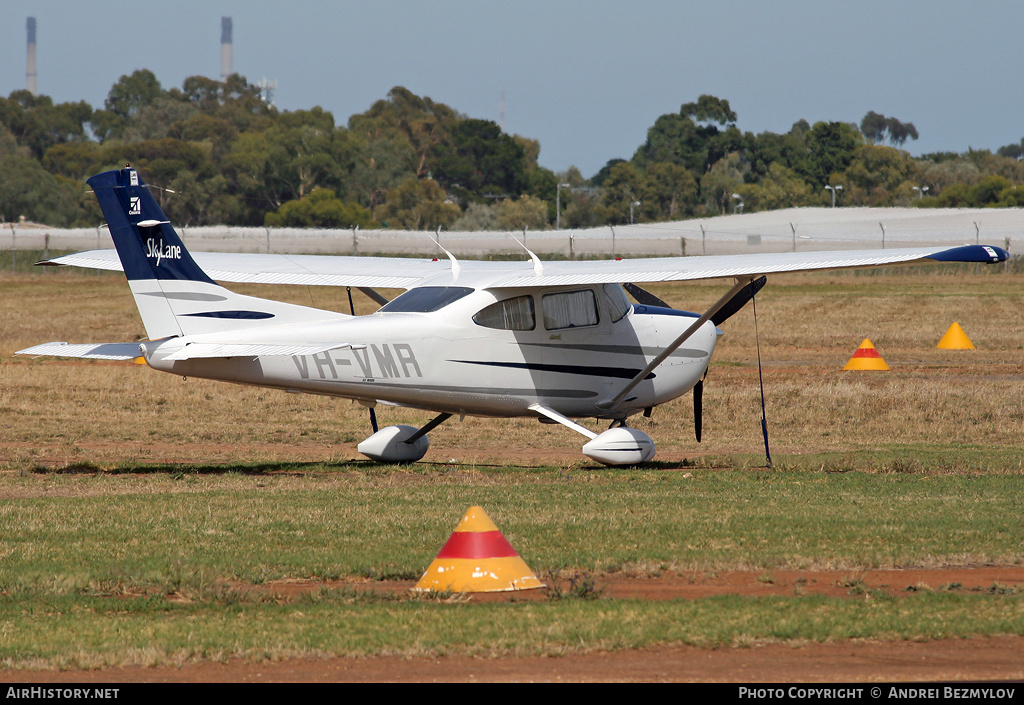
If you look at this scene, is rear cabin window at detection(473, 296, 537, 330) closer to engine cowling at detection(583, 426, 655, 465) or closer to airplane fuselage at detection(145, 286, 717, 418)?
airplane fuselage at detection(145, 286, 717, 418)

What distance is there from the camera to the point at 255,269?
1543cm

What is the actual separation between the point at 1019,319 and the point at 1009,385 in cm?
1449

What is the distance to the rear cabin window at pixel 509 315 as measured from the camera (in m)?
13.5

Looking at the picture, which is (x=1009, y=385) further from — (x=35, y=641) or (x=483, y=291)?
(x=35, y=641)

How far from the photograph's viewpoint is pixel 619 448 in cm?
1352

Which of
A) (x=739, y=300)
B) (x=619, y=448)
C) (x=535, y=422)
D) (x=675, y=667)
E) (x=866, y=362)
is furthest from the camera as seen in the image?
(x=866, y=362)

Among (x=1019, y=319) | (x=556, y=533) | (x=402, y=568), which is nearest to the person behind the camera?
(x=402, y=568)

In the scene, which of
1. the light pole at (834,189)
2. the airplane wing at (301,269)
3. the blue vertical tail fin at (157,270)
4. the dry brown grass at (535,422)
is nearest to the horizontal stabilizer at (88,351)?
the blue vertical tail fin at (157,270)

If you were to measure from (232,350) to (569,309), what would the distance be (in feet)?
13.4

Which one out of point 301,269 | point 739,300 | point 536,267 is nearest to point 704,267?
point 739,300

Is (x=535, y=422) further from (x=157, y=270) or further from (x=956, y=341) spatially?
(x=956, y=341)

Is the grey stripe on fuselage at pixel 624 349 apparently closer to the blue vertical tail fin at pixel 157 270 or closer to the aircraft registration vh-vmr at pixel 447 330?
the aircraft registration vh-vmr at pixel 447 330

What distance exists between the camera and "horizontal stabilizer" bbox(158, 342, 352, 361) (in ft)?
38.4

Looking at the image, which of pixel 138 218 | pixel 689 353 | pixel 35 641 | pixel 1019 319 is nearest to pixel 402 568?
pixel 35 641
